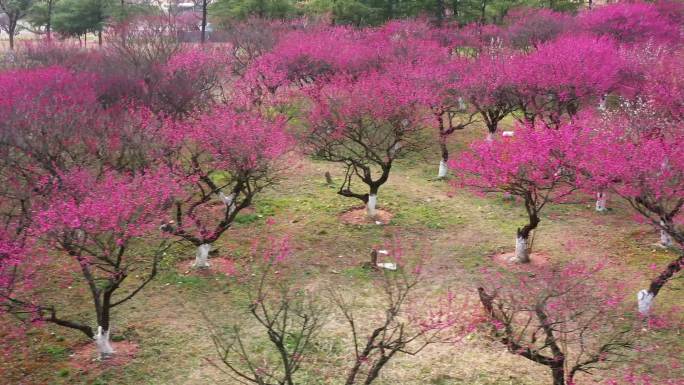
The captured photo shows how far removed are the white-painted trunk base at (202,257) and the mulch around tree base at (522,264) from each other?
27.7 feet

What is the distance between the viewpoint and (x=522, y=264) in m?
16.1

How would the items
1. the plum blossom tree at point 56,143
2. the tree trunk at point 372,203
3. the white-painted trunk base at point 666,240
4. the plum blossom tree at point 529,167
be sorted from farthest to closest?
the tree trunk at point 372,203
the white-painted trunk base at point 666,240
the plum blossom tree at point 529,167
the plum blossom tree at point 56,143

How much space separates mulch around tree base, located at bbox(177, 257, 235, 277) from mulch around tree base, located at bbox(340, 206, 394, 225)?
4588mm

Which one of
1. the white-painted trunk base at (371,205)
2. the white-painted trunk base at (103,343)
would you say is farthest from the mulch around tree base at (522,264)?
the white-painted trunk base at (103,343)

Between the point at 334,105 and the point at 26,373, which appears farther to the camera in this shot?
the point at 334,105

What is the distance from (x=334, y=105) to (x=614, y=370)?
41.2 feet

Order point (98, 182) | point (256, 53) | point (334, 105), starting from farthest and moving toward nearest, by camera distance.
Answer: point (256, 53) < point (334, 105) < point (98, 182)

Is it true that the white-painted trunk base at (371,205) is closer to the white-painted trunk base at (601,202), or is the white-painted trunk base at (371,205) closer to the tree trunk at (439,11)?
the white-painted trunk base at (601,202)

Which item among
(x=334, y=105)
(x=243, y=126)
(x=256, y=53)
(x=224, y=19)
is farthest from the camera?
(x=224, y=19)

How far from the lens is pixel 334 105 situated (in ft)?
65.9

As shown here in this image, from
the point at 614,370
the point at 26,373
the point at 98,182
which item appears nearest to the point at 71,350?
the point at 26,373

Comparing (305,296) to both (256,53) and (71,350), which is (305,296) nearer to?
(71,350)

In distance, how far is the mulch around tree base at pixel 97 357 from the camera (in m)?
11.6

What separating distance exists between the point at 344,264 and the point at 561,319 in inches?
261
